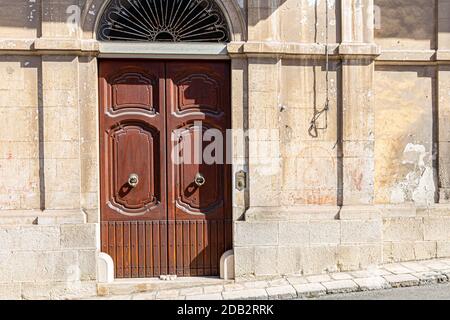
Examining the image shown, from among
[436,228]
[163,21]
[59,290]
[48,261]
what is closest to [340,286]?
[436,228]

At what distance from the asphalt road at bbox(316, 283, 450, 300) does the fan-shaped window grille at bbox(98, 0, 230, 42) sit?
382 cm

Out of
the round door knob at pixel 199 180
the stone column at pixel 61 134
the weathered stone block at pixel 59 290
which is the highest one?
the stone column at pixel 61 134

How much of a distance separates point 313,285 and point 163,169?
256 cm

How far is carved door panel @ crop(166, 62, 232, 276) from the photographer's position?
6434 millimetres

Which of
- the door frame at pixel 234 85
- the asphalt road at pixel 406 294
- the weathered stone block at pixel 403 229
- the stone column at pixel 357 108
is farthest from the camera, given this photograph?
the weathered stone block at pixel 403 229

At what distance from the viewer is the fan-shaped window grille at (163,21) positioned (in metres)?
6.30

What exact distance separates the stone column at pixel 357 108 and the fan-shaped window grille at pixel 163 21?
1.79m

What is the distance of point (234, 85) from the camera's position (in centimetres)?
634

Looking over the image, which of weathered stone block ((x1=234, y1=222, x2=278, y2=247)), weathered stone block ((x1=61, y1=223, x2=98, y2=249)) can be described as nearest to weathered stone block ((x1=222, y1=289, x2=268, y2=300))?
weathered stone block ((x1=234, y1=222, x2=278, y2=247))

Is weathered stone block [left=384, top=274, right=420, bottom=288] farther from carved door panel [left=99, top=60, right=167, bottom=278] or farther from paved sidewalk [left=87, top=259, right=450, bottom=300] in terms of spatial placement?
carved door panel [left=99, top=60, right=167, bottom=278]

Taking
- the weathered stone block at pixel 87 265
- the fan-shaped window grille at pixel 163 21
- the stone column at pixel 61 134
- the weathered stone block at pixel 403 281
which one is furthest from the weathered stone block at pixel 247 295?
the fan-shaped window grille at pixel 163 21

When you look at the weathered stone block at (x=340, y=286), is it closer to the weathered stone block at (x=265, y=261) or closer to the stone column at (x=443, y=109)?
the weathered stone block at (x=265, y=261)

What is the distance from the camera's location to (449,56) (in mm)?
6770

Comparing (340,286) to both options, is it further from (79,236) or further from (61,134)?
(61,134)
